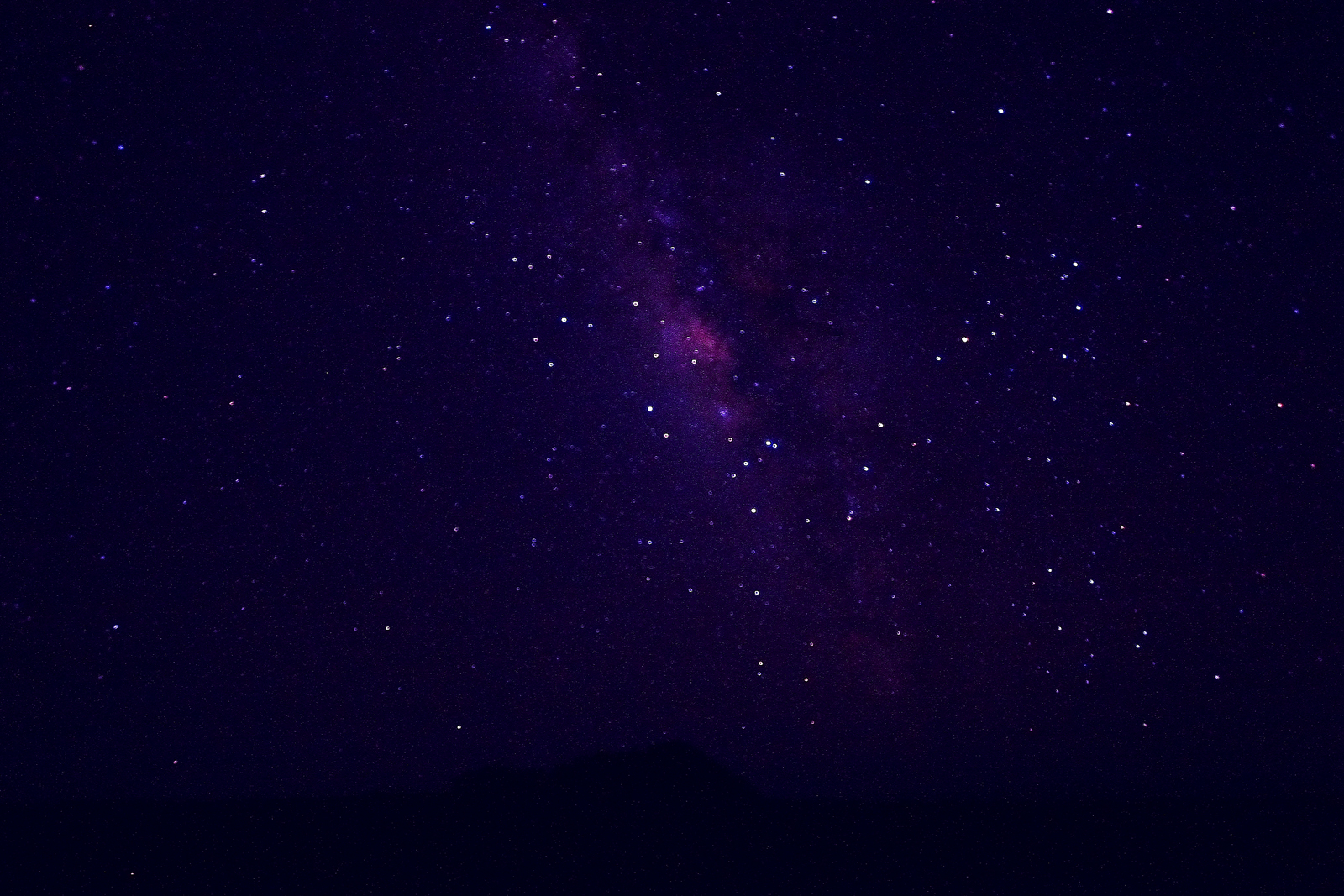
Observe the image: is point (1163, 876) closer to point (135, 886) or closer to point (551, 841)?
point (551, 841)

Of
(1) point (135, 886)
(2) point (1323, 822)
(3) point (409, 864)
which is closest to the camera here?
(1) point (135, 886)

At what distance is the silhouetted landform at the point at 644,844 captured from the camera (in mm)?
5059

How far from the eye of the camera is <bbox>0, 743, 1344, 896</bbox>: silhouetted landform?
16.6ft

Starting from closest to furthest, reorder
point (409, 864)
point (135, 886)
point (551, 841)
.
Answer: point (135, 886) < point (409, 864) < point (551, 841)

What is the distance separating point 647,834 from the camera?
6547mm

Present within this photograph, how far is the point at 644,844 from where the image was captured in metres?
6.20

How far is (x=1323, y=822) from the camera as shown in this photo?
7363 mm

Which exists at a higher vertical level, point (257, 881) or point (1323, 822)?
point (1323, 822)

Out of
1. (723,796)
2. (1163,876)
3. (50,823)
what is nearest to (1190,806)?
(1163,876)

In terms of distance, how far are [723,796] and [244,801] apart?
4.27 metres

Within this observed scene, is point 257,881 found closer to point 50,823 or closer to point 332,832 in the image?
point 332,832

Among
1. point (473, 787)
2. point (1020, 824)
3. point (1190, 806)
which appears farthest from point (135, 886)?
point (1190, 806)

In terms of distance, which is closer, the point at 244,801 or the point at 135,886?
the point at 135,886

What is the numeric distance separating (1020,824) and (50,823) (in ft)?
26.7
